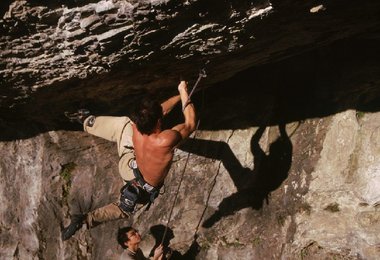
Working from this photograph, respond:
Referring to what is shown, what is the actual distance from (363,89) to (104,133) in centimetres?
488

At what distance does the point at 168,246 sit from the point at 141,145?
3.54 m

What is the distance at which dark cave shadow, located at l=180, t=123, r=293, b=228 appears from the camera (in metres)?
8.19

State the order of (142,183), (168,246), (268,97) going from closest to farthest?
1. (142,183)
2. (268,97)
3. (168,246)

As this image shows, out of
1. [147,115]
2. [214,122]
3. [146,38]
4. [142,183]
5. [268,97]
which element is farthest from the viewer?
[214,122]

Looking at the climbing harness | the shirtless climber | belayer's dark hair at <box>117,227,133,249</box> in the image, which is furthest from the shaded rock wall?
the climbing harness

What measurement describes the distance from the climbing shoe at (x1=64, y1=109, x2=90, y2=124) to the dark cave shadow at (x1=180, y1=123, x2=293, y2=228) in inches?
87.1

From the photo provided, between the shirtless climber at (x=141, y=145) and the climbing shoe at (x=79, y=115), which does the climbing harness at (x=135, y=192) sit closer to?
the shirtless climber at (x=141, y=145)

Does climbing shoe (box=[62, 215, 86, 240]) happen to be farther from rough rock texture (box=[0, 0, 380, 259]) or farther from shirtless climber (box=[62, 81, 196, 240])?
rough rock texture (box=[0, 0, 380, 259])

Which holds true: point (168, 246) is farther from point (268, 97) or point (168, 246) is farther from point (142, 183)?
point (268, 97)

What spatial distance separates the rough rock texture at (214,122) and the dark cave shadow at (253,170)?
24 millimetres

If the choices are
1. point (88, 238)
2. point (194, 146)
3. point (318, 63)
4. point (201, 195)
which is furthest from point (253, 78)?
point (88, 238)

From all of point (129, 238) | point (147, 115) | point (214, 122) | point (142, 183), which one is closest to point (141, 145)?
point (147, 115)

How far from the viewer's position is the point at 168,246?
29.9 ft

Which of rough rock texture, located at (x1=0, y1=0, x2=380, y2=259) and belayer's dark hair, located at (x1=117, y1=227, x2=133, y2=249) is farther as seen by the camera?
belayer's dark hair, located at (x1=117, y1=227, x2=133, y2=249)
